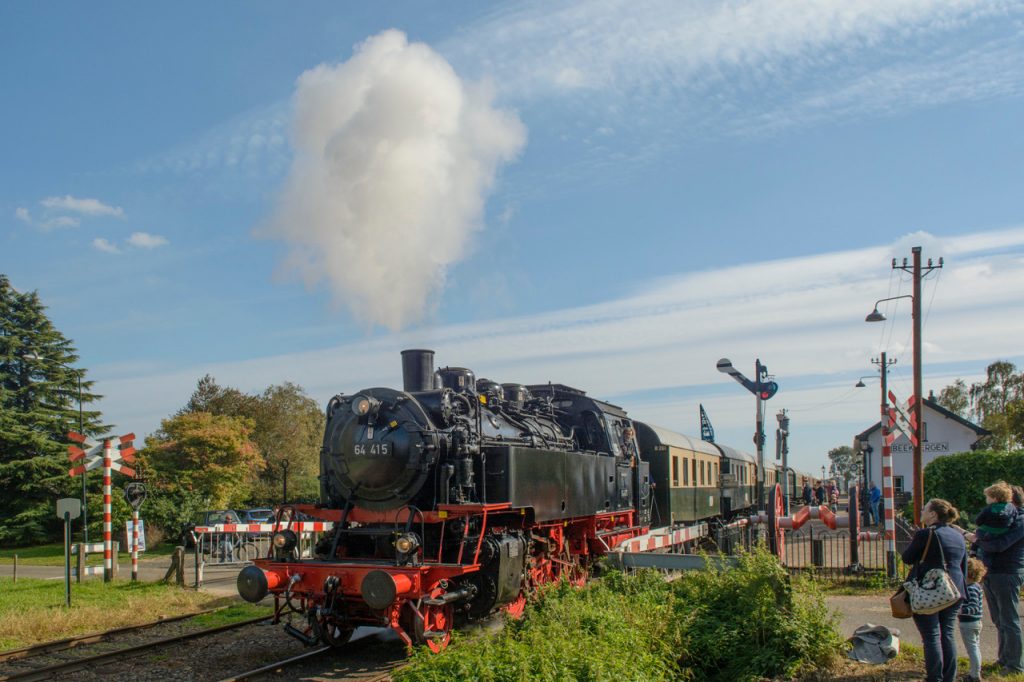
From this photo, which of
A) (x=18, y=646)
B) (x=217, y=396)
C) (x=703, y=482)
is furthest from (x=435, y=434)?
(x=217, y=396)

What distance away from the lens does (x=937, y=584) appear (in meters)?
6.57

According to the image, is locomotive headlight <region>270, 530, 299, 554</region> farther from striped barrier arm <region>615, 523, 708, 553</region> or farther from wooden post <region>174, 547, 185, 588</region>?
wooden post <region>174, 547, 185, 588</region>

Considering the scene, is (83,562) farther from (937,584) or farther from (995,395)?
(995,395)

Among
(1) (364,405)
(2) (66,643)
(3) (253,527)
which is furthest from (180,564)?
(1) (364,405)

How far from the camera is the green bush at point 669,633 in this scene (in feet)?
19.3

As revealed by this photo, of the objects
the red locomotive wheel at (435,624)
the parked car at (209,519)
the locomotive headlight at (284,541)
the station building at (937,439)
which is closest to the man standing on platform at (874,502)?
the station building at (937,439)

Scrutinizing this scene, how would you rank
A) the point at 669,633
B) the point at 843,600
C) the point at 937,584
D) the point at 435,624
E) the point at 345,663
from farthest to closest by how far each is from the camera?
the point at 843,600
the point at 345,663
the point at 435,624
the point at 669,633
the point at 937,584

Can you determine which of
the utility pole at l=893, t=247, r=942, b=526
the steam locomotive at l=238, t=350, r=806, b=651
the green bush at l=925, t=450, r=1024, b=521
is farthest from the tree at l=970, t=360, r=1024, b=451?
the steam locomotive at l=238, t=350, r=806, b=651

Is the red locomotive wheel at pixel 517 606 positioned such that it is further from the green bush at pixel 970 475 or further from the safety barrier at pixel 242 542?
the green bush at pixel 970 475

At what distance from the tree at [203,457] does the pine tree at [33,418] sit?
9.07ft

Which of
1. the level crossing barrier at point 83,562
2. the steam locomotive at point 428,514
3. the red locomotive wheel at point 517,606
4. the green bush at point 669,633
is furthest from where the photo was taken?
the level crossing barrier at point 83,562

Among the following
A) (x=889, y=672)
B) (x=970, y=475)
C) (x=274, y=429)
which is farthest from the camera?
(x=274, y=429)

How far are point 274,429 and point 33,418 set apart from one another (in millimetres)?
10230

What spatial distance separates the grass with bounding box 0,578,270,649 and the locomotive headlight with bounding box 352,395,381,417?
4.12 metres
